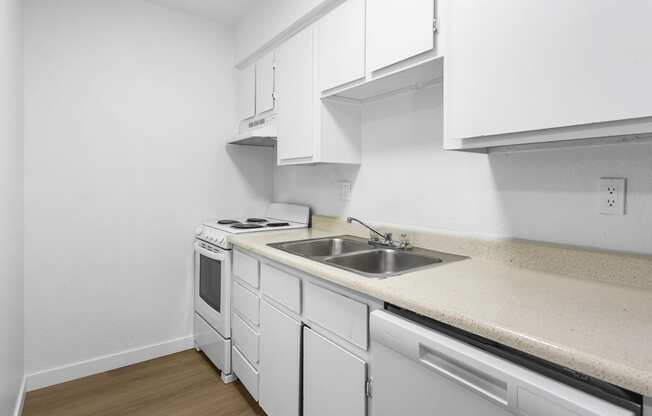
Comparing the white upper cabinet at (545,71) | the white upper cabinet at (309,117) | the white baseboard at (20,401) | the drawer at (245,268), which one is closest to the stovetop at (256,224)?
the drawer at (245,268)

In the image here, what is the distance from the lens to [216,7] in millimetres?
2514

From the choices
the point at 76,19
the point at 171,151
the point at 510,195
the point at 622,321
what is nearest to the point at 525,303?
the point at 622,321

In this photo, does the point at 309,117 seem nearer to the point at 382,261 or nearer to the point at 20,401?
the point at 382,261

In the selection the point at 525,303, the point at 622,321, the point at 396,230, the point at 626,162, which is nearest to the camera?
the point at 622,321

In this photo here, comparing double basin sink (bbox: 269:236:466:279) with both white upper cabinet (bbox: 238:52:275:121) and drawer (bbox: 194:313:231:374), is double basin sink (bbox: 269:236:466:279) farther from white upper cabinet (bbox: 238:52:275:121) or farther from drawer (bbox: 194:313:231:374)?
white upper cabinet (bbox: 238:52:275:121)

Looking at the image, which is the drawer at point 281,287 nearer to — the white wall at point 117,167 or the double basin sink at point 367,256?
the double basin sink at point 367,256

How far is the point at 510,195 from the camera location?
1.38 metres

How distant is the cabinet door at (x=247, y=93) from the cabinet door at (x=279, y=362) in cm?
160

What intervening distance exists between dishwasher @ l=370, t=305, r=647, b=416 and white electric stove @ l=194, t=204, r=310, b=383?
4.45ft

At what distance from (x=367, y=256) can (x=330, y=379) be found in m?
0.62

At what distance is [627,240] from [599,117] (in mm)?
504

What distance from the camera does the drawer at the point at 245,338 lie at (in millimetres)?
1828

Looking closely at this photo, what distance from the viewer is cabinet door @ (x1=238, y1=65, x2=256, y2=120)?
8.53ft

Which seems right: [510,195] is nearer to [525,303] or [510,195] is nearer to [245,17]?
[525,303]
